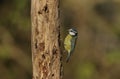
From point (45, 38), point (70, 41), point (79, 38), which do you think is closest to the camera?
point (45, 38)

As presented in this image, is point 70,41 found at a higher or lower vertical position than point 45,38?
lower

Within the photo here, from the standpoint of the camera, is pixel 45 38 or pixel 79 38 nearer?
pixel 45 38

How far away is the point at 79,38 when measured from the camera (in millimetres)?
12797

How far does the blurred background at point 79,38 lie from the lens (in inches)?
489

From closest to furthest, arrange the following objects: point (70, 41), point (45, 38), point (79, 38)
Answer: point (45, 38) → point (70, 41) → point (79, 38)

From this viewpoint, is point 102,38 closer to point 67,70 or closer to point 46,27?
point 67,70

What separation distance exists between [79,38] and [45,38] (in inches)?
279

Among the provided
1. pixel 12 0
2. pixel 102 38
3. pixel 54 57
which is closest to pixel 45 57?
pixel 54 57

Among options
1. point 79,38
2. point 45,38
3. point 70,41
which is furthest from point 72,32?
point 79,38

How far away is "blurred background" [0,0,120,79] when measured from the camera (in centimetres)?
1241

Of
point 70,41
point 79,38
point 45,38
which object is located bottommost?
point 79,38

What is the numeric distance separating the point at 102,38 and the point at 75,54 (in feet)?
2.36

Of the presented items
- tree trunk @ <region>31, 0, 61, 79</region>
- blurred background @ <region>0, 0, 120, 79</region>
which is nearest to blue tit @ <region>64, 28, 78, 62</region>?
tree trunk @ <region>31, 0, 61, 79</region>

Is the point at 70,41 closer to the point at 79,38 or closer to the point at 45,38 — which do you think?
the point at 45,38
